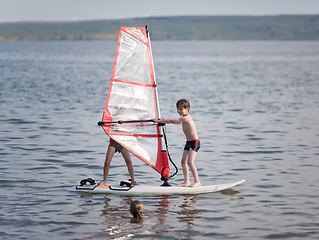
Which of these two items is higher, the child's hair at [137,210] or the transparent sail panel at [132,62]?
the transparent sail panel at [132,62]

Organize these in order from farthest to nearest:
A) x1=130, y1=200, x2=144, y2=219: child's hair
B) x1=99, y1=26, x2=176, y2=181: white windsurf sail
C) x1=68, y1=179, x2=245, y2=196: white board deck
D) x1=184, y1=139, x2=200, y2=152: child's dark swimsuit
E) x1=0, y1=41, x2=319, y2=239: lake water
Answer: x1=99, y1=26, x2=176, y2=181: white windsurf sail → x1=68, y1=179, x2=245, y2=196: white board deck → x1=184, y1=139, x2=200, y2=152: child's dark swimsuit → x1=130, y1=200, x2=144, y2=219: child's hair → x1=0, y1=41, x2=319, y2=239: lake water

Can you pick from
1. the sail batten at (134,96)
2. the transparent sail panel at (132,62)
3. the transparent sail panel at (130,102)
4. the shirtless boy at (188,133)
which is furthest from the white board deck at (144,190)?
the transparent sail panel at (132,62)

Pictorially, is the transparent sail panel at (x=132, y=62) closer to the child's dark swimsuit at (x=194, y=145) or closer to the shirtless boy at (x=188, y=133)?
the shirtless boy at (x=188, y=133)

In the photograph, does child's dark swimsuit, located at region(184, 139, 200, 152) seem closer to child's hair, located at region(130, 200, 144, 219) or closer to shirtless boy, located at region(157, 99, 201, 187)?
shirtless boy, located at region(157, 99, 201, 187)

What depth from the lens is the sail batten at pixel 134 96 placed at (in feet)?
42.1

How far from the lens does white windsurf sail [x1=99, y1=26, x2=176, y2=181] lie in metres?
12.8

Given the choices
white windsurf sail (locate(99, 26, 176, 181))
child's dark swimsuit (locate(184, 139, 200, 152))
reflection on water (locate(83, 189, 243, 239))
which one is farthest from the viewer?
white windsurf sail (locate(99, 26, 176, 181))

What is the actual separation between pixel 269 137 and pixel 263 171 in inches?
241

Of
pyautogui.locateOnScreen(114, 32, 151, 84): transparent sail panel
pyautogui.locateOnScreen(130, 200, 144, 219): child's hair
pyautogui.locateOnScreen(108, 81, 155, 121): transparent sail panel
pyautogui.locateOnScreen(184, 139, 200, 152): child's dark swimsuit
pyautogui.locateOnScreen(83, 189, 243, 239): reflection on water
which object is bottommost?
→ pyautogui.locateOnScreen(83, 189, 243, 239): reflection on water

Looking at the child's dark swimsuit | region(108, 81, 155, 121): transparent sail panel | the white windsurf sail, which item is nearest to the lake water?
the child's dark swimsuit

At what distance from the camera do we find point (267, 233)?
1035 cm

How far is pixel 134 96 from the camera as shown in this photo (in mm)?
12930

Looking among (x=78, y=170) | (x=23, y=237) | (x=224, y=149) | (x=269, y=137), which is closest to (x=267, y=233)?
(x=23, y=237)

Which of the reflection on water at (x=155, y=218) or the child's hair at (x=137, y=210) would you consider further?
the child's hair at (x=137, y=210)
